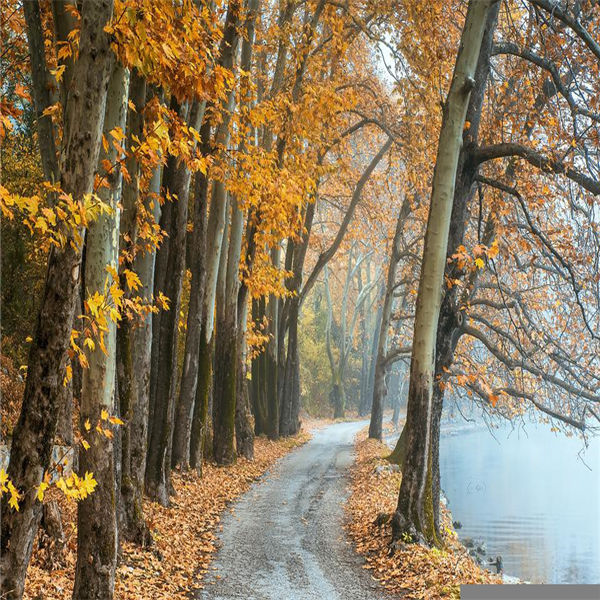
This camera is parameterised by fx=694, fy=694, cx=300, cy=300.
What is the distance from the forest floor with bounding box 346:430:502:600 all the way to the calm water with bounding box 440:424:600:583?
2837mm

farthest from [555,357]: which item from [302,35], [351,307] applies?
[351,307]

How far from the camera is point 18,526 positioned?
462 cm

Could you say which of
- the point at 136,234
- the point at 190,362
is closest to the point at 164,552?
the point at 136,234

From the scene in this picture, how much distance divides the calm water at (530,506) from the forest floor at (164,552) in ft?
18.0

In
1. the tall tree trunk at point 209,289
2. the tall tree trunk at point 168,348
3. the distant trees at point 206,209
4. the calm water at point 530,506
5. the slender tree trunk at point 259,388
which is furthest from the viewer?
the slender tree trunk at point 259,388

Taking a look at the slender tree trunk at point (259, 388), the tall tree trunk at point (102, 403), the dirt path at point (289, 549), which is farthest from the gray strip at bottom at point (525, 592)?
the slender tree trunk at point (259, 388)

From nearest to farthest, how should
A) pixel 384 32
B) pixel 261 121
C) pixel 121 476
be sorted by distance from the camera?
pixel 121 476 < pixel 261 121 < pixel 384 32

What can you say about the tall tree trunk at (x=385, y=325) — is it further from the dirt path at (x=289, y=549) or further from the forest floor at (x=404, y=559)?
the forest floor at (x=404, y=559)

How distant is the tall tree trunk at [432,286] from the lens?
8875mm

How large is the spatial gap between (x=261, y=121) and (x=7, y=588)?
7759 millimetres

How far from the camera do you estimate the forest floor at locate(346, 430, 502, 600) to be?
7.46 meters

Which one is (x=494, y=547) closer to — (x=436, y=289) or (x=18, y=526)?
(x=436, y=289)

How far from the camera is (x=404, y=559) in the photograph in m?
8.34

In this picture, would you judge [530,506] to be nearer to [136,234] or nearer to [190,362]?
[190,362]
